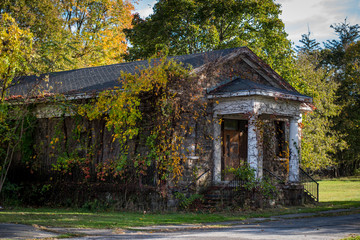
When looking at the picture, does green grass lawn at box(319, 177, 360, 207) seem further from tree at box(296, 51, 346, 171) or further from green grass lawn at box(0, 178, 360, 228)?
green grass lawn at box(0, 178, 360, 228)

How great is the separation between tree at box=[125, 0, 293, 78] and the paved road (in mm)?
17822

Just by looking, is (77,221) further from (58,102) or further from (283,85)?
(283,85)

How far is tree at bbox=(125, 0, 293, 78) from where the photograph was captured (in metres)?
29.7

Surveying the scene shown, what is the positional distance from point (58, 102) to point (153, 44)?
15402 mm

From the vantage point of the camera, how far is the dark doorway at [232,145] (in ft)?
59.6

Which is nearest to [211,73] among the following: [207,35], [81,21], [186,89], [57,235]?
[186,89]

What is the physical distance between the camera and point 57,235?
9547 mm

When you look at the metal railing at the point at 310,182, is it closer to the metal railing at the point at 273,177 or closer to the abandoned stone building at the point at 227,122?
the abandoned stone building at the point at 227,122

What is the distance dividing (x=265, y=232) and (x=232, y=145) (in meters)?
8.09

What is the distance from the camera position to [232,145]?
61.1 feet

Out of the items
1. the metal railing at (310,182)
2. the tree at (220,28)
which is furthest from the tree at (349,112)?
the metal railing at (310,182)

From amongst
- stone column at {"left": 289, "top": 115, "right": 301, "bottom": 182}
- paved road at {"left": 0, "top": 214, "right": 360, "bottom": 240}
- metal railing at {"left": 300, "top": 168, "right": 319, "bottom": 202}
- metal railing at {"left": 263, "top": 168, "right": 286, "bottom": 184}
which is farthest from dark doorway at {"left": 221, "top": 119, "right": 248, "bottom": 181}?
paved road at {"left": 0, "top": 214, "right": 360, "bottom": 240}

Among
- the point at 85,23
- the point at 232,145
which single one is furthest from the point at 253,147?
the point at 85,23

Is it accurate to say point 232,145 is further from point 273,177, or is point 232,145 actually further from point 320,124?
point 320,124
